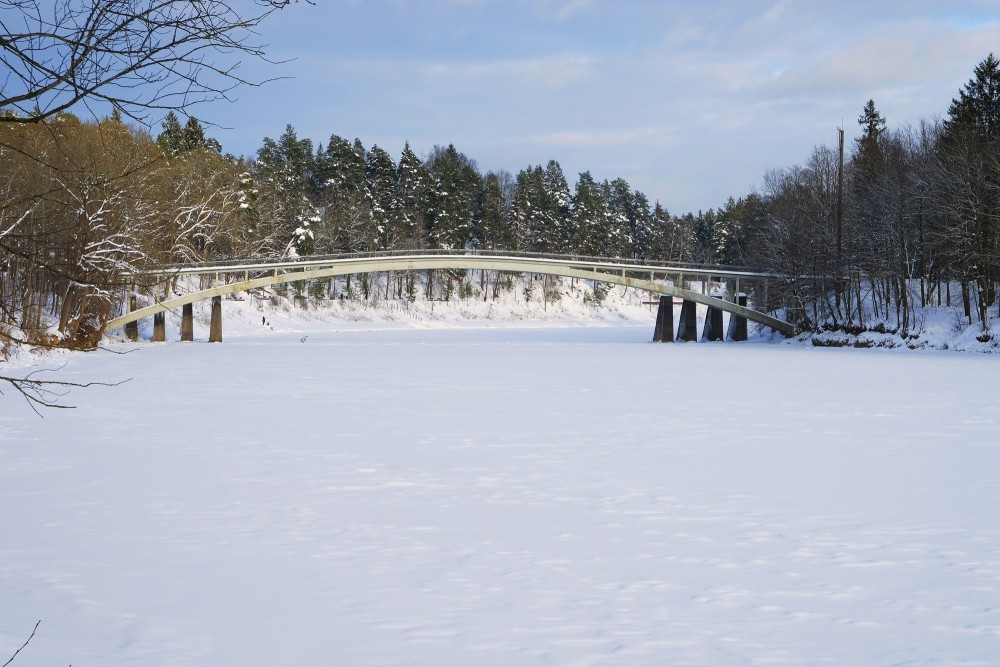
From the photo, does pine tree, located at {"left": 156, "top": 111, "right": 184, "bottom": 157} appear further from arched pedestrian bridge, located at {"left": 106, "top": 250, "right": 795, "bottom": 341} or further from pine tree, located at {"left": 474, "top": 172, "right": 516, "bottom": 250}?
pine tree, located at {"left": 474, "top": 172, "right": 516, "bottom": 250}

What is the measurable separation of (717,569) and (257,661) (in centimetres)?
425

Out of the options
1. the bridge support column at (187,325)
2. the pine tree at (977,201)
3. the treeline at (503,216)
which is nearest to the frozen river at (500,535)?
the treeline at (503,216)

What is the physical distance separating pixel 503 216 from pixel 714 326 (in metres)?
44.5

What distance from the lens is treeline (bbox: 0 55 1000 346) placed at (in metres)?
37.7

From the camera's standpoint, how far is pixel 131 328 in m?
59.2

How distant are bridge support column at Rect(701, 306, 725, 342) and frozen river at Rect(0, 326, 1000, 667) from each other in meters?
46.2

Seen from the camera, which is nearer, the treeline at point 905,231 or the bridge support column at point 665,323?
the treeline at point 905,231

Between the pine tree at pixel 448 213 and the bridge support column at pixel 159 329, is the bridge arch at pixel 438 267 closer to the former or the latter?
the bridge support column at pixel 159 329

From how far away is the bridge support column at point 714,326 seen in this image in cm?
6881

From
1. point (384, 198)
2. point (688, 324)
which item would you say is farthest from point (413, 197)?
point (688, 324)

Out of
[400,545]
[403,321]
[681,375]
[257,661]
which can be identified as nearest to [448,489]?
[400,545]

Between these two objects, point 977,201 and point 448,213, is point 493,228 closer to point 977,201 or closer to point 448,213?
point 448,213

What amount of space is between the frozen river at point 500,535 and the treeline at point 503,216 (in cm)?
363

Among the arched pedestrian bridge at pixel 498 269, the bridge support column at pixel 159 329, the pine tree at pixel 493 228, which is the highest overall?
the pine tree at pixel 493 228
